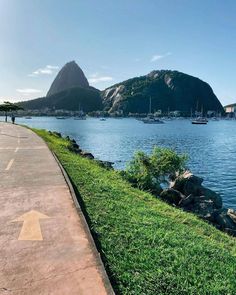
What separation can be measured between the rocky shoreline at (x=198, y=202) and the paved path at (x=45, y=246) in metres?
7.78

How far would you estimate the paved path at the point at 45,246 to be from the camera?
19.5 feet

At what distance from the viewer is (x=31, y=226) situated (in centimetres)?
884

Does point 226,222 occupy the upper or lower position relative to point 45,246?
lower

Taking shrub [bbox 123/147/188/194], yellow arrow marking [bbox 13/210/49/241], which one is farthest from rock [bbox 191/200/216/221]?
yellow arrow marking [bbox 13/210/49/241]

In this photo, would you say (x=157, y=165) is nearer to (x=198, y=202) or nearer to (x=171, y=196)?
(x=171, y=196)

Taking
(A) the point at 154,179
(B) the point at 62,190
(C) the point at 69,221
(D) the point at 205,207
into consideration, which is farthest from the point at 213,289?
(A) the point at 154,179

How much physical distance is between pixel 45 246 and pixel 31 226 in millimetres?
1384

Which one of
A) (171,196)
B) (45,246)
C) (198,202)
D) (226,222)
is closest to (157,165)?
(171,196)

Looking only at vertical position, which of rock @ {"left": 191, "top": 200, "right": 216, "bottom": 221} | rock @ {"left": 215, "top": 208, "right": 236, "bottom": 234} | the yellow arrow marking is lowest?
rock @ {"left": 215, "top": 208, "right": 236, "bottom": 234}

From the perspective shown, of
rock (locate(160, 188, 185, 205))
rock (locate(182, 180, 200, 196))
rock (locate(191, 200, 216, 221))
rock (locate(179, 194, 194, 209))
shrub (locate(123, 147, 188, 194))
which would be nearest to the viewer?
rock (locate(191, 200, 216, 221))

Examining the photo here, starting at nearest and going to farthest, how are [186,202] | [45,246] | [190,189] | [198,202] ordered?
1. [45,246]
2. [198,202]
3. [186,202]
4. [190,189]

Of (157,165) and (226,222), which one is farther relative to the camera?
(157,165)

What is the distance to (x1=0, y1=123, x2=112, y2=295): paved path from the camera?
5957 millimetres

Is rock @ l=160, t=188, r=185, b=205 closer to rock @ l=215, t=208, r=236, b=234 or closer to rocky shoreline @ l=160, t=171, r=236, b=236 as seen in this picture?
rocky shoreline @ l=160, t=171, r=236, b=236
